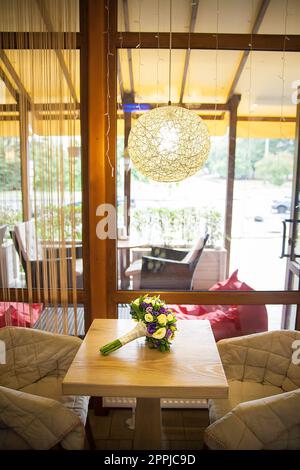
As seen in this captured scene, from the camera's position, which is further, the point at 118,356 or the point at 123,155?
the point at 123,155

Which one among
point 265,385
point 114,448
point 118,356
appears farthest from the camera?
point 114,448

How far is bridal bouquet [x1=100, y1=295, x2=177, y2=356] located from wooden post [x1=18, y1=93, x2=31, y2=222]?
44.1 inches

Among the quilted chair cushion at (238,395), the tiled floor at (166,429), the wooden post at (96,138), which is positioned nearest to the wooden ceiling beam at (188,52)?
the wooden post at (96,138)

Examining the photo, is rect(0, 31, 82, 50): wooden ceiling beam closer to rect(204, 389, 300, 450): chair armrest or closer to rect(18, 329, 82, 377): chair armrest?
rect(18, 329, 82, 377): chair armrest

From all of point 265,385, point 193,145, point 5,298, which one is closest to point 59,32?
point 193,145

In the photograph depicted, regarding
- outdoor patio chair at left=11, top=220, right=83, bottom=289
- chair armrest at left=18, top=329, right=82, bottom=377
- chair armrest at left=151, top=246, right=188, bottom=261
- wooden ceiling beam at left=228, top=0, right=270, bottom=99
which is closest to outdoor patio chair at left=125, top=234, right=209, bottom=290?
chair armrest at left=151, top=246, right=188, bottom=261

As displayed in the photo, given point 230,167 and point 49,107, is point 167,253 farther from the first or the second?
point 49,107

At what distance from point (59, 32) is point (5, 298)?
184 centimetres

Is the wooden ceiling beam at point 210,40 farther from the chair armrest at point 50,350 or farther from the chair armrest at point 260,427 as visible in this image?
the chair armrest at point 260,427

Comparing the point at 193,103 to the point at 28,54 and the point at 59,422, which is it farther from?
the point at 59,422

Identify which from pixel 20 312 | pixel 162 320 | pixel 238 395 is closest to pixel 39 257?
pixel 20 312

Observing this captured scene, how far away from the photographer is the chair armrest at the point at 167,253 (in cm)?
284

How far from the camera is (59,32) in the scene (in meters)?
2.37

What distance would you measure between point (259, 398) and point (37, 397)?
123 centimetres
